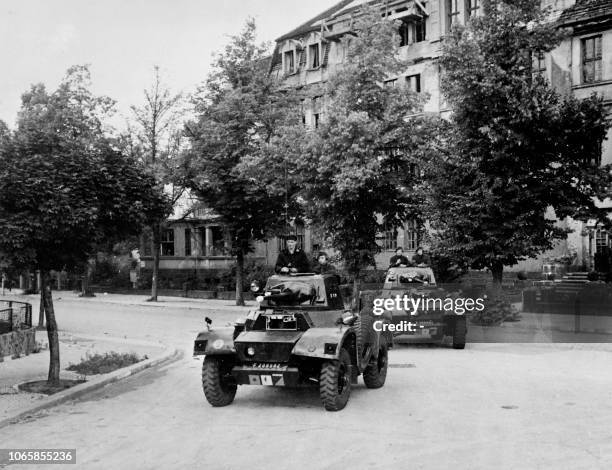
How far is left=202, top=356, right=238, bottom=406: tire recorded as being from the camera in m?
9.71

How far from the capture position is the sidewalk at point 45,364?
33.1 feet

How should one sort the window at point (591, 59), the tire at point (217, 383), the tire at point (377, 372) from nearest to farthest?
the tire at point (217, 383) < the tire at point (377, 372) < the window at point (591, 59)

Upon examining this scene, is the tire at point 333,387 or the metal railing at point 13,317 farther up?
the metal railing at point 13,317

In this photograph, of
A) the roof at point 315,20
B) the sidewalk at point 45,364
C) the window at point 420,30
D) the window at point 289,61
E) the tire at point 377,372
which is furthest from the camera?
the window at point 289,61

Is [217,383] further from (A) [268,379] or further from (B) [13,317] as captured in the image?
(B) [13,317]

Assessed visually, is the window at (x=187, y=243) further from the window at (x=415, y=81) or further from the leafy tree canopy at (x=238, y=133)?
the window at (x=415, y=81)

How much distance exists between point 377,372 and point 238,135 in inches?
822

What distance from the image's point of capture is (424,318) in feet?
A: 52.7

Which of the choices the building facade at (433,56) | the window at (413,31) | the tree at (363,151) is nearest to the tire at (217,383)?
the tree at (363,151)

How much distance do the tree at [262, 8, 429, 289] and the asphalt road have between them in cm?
1167

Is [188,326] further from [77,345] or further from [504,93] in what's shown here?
[504,93]

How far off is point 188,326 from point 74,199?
13163 millimetres

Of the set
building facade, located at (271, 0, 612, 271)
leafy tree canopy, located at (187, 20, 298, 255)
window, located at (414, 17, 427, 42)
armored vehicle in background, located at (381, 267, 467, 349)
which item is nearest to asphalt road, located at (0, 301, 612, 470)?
armored vehicle in background, located at (381, 267, 467, 349)

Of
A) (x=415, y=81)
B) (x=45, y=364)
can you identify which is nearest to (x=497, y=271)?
(x=45, y=364)
